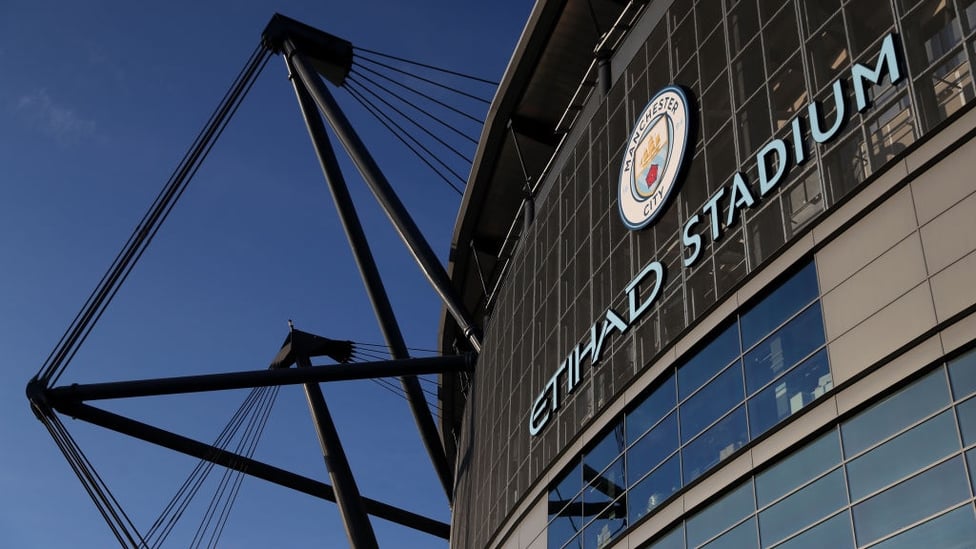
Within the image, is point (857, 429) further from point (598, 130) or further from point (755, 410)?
point (598, 130)

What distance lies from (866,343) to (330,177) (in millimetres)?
35807

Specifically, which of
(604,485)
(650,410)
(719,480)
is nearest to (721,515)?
(719,480)

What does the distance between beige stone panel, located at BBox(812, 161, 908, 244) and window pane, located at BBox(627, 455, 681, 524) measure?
19.6 feet

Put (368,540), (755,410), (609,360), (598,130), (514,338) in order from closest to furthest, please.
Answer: (755,410) < (609,360) < (598,130) < (514,338) < (368,540)

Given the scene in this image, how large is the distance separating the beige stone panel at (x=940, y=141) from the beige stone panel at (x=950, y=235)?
1092 mm

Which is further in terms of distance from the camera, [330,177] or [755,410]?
[330,177]

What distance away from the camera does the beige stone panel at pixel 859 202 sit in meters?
18.8

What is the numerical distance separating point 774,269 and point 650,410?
5296mm

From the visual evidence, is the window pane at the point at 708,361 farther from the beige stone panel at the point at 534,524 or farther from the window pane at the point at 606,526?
the beige stone panel at the point at 534,524

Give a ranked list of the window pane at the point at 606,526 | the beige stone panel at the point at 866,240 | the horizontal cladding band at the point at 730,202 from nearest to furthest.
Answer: the beige stone panel at the point at 866,240
the horizontal cladding band at the point at 730,202
the window pane at the point at 606,526

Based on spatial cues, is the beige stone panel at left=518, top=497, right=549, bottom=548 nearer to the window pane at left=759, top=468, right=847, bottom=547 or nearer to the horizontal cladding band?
the horizontal cladding band

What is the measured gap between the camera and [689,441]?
23.4 m

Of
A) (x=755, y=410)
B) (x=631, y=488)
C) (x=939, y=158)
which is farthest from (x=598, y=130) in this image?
(x=939, y=158)

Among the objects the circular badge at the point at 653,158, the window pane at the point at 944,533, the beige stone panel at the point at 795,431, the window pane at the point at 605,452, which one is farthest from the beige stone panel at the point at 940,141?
the window pane at the point at 605,452
